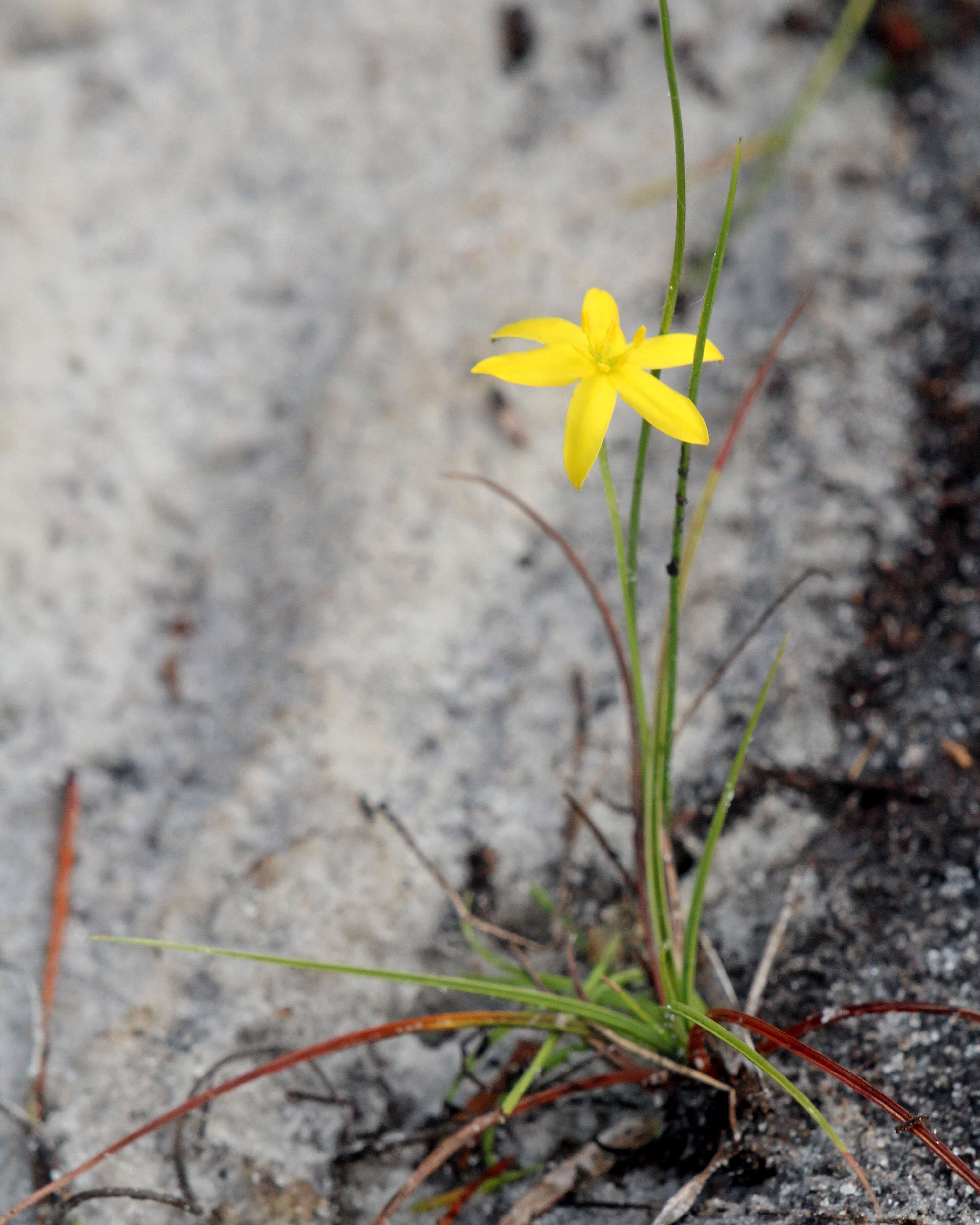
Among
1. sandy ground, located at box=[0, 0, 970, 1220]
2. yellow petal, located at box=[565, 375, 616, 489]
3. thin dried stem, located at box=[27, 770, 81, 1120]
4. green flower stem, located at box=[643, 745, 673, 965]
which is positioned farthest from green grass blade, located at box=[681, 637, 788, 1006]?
thin dried stem, located at box=[27, 770, 81, 1120]

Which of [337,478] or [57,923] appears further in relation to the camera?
[337,478]

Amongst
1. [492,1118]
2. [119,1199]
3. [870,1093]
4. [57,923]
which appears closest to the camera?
[870,1093]

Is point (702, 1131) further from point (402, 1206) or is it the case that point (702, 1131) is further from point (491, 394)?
point (491, 394)

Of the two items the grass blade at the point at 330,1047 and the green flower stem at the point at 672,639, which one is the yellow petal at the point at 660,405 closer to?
the green flower stem at the point at 672,639

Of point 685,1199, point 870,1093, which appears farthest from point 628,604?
point 685,1199

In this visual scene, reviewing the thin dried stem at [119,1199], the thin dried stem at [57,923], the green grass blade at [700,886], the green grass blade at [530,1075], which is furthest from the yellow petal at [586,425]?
the thin dried stem at [57,923]

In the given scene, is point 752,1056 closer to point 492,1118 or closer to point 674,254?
point 492,1118
